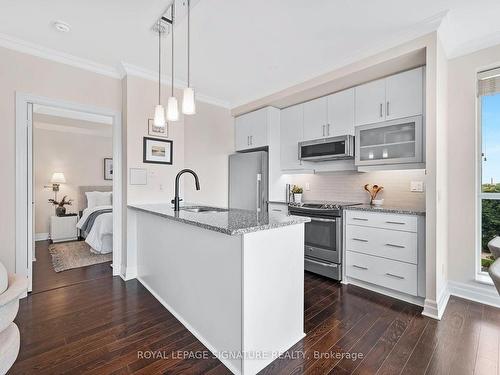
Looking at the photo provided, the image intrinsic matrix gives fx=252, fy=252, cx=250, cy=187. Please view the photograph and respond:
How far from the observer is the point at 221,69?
315 cm

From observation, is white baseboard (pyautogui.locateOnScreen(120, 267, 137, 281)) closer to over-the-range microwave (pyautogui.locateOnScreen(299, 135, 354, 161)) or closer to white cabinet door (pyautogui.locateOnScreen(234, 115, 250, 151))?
white cabinet door (pyautogui.locateOnScreen(234, 115, 250, 151))

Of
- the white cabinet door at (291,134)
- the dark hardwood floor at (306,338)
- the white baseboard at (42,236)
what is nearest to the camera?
the dark hardwood floor at (306,338)

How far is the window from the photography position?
2.54 meters

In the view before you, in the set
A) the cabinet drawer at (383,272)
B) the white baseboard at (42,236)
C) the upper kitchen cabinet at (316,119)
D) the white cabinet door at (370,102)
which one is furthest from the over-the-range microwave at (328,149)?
the white baseboard at (42,236)

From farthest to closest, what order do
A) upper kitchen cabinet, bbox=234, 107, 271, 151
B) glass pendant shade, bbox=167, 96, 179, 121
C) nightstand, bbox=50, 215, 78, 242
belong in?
1. nightstand, bbox=50, 215, 78, 242
2. upper kitchen cabinet, bbox=234, 107, 271, 151
3. glass pendant shade, bbox=167, 96, 179, 121

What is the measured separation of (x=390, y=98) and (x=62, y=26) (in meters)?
3.31

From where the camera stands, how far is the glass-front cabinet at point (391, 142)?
2561 millimetres

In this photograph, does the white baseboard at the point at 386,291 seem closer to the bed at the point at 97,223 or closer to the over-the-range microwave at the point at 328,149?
the over-the-range microwave at the point at 328,149

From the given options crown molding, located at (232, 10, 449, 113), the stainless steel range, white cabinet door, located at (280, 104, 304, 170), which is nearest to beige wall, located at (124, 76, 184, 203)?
white cabinet door, located at (280, 104, 304, 170)

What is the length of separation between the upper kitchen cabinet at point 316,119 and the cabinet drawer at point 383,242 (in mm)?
1331

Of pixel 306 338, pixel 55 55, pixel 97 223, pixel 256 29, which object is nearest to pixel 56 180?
pixel 97 223

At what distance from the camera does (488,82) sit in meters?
2.50

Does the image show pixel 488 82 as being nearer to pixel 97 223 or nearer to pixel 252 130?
pixel 252 130

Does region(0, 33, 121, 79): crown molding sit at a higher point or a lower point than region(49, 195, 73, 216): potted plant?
higher
